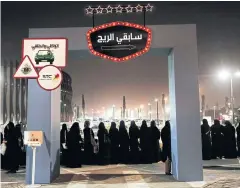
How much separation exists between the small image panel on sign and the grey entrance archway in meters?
0.31

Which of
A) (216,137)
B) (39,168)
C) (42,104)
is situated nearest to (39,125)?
(42,104)

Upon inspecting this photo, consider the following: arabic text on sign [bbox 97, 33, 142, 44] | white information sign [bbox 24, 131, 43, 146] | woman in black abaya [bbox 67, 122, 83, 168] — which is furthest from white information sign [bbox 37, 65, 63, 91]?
woman in black abaya [bbox 67, 122, 83, 168]

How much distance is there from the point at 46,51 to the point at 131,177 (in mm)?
4354

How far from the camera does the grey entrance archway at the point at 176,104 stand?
863 centimetres

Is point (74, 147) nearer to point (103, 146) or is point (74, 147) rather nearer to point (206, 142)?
point (103, 146)

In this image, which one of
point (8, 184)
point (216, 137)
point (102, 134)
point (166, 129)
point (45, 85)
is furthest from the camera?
point (216, 137)

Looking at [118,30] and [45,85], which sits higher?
[118,30]

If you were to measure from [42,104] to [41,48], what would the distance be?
1.53 meters

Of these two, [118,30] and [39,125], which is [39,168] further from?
[118,30]

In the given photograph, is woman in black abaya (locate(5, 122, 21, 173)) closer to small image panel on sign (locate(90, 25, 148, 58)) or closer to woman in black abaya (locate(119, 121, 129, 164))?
woman in black abaya (locate(119, 121, 129, 164))

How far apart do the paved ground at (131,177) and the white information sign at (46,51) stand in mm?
3251

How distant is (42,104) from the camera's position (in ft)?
28.8

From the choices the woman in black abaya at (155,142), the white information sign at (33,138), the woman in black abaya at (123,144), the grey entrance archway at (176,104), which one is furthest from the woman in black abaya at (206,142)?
the white information sign at (33,138)

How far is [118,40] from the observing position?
8.92 meters
